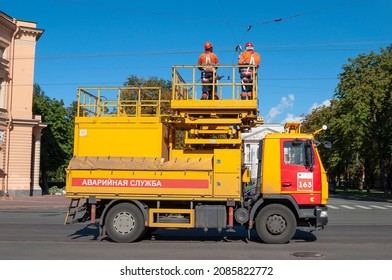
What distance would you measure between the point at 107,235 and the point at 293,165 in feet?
17.1

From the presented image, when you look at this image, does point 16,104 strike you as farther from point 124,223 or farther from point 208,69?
point 124,223

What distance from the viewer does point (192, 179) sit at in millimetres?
11477

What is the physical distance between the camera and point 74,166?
Answer: 1181 cm

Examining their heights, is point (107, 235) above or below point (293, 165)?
below

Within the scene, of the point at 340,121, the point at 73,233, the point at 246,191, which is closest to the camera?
the point at 246,191

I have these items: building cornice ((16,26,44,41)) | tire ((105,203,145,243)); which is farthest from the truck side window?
building cornice ((16,26,44,41))

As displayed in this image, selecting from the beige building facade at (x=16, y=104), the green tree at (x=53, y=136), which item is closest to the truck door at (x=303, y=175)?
the beige building facade at (x=16, y=104)

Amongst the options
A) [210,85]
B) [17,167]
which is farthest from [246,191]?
[17,167]

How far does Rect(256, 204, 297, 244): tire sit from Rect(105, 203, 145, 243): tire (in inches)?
120

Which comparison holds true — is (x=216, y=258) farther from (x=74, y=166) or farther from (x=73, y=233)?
(x=73, y=233)

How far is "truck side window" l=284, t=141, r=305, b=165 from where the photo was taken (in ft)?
38.2

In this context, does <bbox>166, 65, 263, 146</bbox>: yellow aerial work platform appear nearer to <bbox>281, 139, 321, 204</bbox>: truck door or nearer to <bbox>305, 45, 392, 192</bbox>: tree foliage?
<bbox>281, 139, 321, 204</bbox>: truck door

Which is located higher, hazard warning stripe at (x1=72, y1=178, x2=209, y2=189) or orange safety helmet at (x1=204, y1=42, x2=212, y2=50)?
orange safety helmet at (x1=204, y1=42, x2=212, y2=50)

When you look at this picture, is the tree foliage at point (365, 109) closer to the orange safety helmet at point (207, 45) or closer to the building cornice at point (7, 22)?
the building cornice at point (7, 22)
